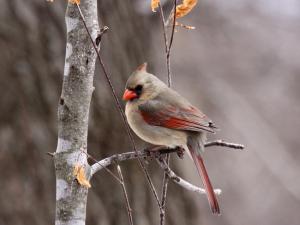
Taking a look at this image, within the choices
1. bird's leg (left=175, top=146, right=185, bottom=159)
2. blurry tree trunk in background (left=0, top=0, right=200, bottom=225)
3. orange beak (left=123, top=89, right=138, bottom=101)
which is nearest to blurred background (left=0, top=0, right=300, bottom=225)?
blurry tree trunk in background (left=0, top=0, right=200, bottom=225)

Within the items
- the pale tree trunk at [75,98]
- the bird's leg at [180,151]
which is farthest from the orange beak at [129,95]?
the pale tree trunk at [75,98]

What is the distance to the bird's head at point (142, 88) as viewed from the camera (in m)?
3.29

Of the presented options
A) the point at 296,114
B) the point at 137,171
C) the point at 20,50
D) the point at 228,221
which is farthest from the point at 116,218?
the point at 296,114

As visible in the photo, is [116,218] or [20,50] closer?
[20,50]

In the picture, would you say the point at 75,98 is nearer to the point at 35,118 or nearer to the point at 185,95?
the point at 35,118

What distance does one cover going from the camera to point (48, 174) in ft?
12.5

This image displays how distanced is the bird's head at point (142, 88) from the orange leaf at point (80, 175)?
1.14 metres

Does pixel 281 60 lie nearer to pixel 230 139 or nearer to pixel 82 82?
pixel 230 139

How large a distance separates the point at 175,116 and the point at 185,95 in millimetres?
4806

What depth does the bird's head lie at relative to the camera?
130 inches

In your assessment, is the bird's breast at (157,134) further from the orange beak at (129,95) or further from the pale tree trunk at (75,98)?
the pale tree trunk at (75,98)

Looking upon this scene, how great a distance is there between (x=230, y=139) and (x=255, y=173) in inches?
23.4

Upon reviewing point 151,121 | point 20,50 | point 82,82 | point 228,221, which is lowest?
point 228,221

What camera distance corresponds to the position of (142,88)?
3396mm
